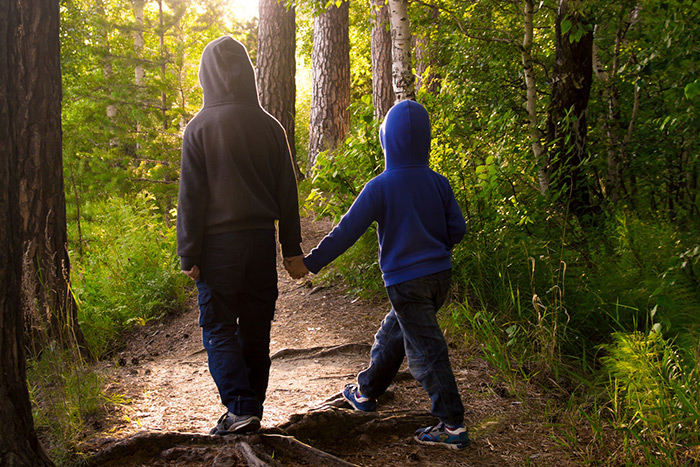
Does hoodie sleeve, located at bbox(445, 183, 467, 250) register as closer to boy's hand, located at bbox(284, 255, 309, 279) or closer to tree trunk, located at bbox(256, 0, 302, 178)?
boy's hand, located at bbox(284, 255, 309, 279)

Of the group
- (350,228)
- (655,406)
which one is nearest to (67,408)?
(350,228)

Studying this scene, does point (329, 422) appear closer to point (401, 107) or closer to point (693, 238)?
point (401, 107)

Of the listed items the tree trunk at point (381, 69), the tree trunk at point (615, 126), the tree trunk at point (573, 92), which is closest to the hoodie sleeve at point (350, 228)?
the tree trunk at point (573, 92)

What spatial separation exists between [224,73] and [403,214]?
1363 mm

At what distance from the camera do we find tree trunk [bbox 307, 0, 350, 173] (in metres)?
10.4

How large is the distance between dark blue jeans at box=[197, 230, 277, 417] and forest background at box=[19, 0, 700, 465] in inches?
32.8

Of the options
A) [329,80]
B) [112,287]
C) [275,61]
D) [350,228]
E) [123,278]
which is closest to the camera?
[350,228]

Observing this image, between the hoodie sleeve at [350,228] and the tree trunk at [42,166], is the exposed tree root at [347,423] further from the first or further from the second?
the tree trunk at [42,166]

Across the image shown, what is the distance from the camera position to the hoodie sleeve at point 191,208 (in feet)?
9.80

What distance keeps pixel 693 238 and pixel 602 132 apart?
260 cm

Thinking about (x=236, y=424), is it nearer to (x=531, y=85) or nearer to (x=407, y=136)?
(x=407, y=136)

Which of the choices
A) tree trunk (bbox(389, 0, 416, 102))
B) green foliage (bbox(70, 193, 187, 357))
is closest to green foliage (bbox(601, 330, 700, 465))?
tree trunk (bbox(389, 0, 416, 102))

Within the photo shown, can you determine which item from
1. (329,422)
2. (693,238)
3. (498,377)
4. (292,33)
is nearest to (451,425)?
A: (329,422)

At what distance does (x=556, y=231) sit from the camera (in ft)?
17.4
